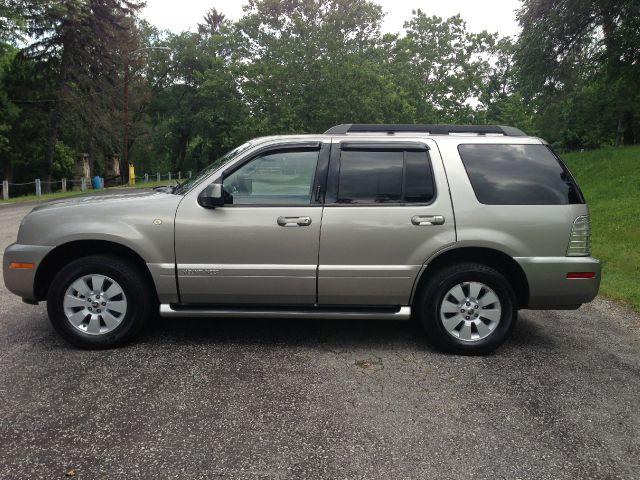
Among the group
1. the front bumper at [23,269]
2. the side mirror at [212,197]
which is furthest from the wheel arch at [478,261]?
the front bumper at [23,269]

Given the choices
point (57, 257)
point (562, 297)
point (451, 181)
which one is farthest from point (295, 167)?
point (562, 297)

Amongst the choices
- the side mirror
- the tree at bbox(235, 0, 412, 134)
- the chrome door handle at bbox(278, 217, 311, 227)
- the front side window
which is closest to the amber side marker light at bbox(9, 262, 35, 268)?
the side mirror

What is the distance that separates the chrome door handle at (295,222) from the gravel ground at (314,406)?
43.4 inches

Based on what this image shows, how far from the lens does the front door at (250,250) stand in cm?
462

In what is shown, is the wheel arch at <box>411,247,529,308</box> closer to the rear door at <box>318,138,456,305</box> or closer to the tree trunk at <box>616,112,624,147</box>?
the rear door at <box>318,138,456,305</box>

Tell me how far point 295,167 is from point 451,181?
4.45 ft

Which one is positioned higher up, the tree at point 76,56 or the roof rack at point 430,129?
the tree at point 76,56

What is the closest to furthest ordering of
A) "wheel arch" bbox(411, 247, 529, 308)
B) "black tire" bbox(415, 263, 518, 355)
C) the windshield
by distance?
"black tire" bbox(415, 263, 518, 355) < "wheel arch" bbox(411, 247, 529, 308) < the windshield

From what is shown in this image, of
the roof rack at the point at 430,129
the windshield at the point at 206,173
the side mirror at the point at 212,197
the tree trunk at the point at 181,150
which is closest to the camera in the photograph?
the side mirror at the point at 212,197

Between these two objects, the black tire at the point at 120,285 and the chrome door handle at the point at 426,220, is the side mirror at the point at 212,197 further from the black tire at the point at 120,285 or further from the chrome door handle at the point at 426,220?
the chrome door handle at the point at 426,220

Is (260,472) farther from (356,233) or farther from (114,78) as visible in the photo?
(114,78)

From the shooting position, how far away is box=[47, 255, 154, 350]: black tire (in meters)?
4.65

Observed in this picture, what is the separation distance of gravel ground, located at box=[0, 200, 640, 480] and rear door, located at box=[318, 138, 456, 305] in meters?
0.58

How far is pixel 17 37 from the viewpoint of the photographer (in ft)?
87.2
